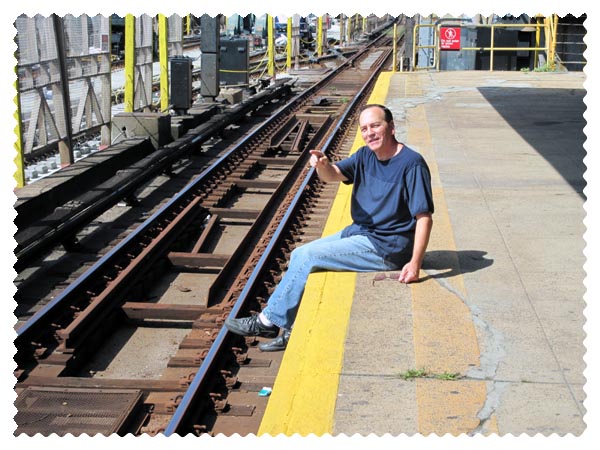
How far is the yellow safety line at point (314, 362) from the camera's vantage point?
A: 4.33m

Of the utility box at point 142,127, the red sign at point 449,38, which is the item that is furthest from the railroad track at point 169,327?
the red sign at point 449,38

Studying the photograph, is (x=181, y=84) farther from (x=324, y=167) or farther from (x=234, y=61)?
(x=324, y=167)

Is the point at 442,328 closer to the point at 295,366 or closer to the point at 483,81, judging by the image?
the point at 295,366

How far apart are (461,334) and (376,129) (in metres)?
1.46

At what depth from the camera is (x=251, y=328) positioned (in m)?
6.48

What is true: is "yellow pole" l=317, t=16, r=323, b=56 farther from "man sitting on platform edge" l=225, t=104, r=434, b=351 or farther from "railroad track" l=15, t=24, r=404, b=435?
"man sitting on platform edge" l=225, t=104, r=434, b=351

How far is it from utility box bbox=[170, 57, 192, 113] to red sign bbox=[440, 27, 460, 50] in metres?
12.5

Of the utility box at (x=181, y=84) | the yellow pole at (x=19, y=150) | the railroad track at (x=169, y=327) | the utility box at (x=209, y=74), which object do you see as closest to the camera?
the railroad track at (x=169, y=327)

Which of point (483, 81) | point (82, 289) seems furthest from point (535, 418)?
point (483, 81)

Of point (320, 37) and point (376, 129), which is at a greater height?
point (320, 37)

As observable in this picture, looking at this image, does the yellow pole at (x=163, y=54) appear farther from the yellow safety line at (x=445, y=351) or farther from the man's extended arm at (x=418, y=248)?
the man's extended arm at (x=418, y=248)

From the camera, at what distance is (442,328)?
5.43 meters

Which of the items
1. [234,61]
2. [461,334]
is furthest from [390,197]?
[234,61]

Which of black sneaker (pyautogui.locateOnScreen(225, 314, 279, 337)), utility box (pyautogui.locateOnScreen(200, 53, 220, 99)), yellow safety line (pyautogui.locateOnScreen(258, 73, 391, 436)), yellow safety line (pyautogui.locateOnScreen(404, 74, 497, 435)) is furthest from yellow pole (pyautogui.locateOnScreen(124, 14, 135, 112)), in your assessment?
yellow safety line (pyautogui.locateOnScreen(258, 73, 391, 436))
